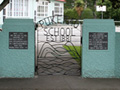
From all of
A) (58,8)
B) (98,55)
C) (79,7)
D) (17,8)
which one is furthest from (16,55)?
(79,7)

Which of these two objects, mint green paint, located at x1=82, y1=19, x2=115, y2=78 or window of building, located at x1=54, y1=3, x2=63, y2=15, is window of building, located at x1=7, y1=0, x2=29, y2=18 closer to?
window of building, located at x1=54, y1=3, x2=63, y2=15

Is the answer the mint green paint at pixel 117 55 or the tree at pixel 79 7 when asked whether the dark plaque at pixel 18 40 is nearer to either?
the mint green paint at pixel 117 55

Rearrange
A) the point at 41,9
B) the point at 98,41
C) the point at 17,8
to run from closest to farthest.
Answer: the point at 98,41 → the point at 17,8 → the point at 41,9

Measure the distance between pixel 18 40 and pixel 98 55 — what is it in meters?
2.53

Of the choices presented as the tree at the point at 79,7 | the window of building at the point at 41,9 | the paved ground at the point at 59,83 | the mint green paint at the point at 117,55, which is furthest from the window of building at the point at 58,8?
the paved ground at the point at 59,83

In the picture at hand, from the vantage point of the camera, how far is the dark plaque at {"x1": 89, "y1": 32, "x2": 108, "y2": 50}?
8.07 metres

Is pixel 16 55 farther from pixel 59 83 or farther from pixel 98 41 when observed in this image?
pixel 98 41

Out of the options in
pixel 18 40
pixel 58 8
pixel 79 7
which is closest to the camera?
pixel 18 40

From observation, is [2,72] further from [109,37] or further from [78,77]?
[109,37]

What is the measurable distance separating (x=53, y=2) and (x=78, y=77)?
93.4 feet

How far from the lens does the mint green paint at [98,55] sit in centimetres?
802

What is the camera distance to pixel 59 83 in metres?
7.50

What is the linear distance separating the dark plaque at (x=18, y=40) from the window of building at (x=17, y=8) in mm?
20313

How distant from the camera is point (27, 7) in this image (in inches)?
1158
